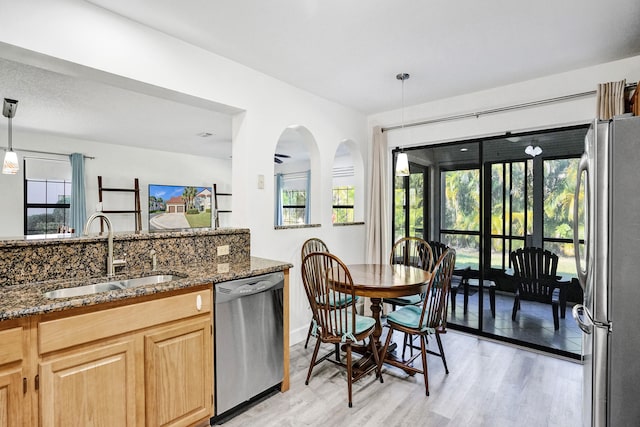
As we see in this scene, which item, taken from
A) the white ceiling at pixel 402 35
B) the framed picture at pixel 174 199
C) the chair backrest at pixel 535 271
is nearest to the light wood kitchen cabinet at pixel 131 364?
the white ceiling at pixel 402 35

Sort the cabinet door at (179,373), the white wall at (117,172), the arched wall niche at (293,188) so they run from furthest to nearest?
the arched wall niche at (293,188)
the white wall at (117,172)
the cabinet door at (179,373)

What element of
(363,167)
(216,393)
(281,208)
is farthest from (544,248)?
(281,208)

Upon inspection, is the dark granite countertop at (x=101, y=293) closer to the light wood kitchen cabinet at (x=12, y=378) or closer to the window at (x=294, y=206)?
the light wood kitchen cabinet at (x=12, y=378)

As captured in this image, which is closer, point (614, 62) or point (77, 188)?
point (614, 62)

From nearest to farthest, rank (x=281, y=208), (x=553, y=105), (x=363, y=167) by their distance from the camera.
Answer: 1. (x=553, y=105)
2. (x=363, y=167)
3. (x=281, y=208)

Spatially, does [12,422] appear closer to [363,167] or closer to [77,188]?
[363,167]

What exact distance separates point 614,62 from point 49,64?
4.10 metres

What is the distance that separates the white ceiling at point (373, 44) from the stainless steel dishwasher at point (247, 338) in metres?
1.52

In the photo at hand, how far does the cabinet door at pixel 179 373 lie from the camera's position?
1697mm

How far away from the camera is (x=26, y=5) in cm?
172

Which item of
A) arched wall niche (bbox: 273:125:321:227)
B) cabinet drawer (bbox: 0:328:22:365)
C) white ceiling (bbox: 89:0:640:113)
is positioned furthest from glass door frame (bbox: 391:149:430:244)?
cabinet drawer (bbox: 0:328:22:365)

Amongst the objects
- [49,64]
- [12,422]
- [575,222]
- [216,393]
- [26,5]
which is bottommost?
[216,393]

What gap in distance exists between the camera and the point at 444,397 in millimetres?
2291

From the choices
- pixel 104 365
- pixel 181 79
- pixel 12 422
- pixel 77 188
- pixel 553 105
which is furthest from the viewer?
pixel 77 188
